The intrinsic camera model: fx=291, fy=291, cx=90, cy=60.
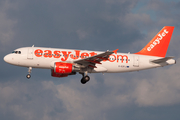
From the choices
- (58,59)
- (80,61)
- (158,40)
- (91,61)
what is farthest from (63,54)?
(158,40)

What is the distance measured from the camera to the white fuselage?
4578 cm

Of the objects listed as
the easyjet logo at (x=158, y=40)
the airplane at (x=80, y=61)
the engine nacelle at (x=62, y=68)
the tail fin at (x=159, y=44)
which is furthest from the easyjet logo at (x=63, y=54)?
the easyjet logo at (x=158, y=40)

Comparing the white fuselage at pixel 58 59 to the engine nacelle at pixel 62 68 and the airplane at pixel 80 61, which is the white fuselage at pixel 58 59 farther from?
the engine nacelle at pixel 62 68

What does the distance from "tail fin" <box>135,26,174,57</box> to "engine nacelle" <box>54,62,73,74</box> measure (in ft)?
46.7

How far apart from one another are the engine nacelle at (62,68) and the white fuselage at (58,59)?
48.8 inches

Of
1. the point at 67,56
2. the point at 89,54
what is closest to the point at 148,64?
the point at 89,54

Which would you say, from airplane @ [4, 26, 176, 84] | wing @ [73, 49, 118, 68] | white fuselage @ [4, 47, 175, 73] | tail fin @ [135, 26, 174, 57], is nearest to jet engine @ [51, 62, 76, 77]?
airplane @ [4, 26, 176, 84]

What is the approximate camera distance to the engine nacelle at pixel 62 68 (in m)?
44.5

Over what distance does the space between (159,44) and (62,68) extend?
63.6ft

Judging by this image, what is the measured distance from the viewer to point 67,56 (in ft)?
152

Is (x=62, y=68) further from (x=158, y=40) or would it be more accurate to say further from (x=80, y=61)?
(x=158, y=40)

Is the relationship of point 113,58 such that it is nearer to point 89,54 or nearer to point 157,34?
point 89,54

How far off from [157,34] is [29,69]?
24374 millimetres

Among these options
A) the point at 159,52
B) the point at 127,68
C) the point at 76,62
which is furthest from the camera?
the point at 159,52
